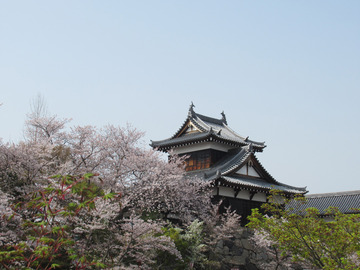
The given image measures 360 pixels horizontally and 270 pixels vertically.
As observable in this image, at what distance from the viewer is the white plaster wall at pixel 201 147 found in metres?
28.0

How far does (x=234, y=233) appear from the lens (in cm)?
2369

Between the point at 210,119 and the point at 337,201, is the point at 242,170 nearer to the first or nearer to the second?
the point at 210,119

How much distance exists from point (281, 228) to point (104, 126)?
13423 mm

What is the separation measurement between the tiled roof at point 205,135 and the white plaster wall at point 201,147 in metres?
0.59

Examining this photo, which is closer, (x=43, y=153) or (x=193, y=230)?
(x=43, y=153)

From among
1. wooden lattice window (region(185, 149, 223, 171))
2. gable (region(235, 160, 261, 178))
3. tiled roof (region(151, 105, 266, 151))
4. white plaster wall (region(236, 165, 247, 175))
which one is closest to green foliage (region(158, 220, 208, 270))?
white plaster wall (region(236, 165, 247, 175))

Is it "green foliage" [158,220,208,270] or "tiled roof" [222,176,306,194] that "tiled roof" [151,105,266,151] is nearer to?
"tiled roof" [222,176,306,194]

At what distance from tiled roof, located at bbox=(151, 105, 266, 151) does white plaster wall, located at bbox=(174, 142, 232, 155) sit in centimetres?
59

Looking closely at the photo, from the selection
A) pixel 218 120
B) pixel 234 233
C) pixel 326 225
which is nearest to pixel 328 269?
pixel 326 225

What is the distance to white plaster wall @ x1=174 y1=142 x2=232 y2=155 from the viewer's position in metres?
28.0

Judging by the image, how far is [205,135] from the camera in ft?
89.0

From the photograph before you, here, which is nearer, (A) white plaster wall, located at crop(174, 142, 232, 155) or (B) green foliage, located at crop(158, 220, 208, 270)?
(B) green foliage, located at crop(158, 220, 208, 270)

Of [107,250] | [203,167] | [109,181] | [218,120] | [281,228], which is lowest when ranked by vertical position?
[107,250]

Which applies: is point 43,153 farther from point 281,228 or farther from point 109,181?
point 281,228
